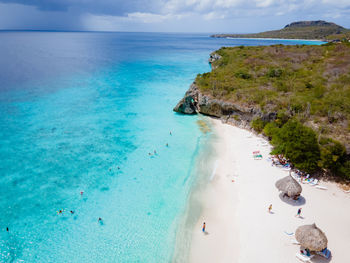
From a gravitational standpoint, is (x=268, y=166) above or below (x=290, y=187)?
below

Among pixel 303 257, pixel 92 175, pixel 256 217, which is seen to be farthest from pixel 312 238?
pixel 92 175

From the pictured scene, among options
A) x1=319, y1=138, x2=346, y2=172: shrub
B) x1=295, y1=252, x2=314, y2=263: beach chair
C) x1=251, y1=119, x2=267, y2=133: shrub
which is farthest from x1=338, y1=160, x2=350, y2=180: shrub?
x1=251, y1=119, x2=267, y2=133: shrub

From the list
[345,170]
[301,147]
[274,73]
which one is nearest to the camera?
[345,170]

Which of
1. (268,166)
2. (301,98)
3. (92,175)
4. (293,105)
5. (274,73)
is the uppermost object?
(274,73)

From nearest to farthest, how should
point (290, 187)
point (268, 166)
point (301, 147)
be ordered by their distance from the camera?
1. point (290, 187)
2. point (301, 147)
3. point (268, 166)

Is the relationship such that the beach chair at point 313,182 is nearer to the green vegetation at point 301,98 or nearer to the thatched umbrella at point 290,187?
the green vegetation at point 301,98

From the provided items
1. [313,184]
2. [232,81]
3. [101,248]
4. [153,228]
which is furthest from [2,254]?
[232,81]

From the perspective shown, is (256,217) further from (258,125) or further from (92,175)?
(92,175)

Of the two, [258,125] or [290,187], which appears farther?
[258,125]
